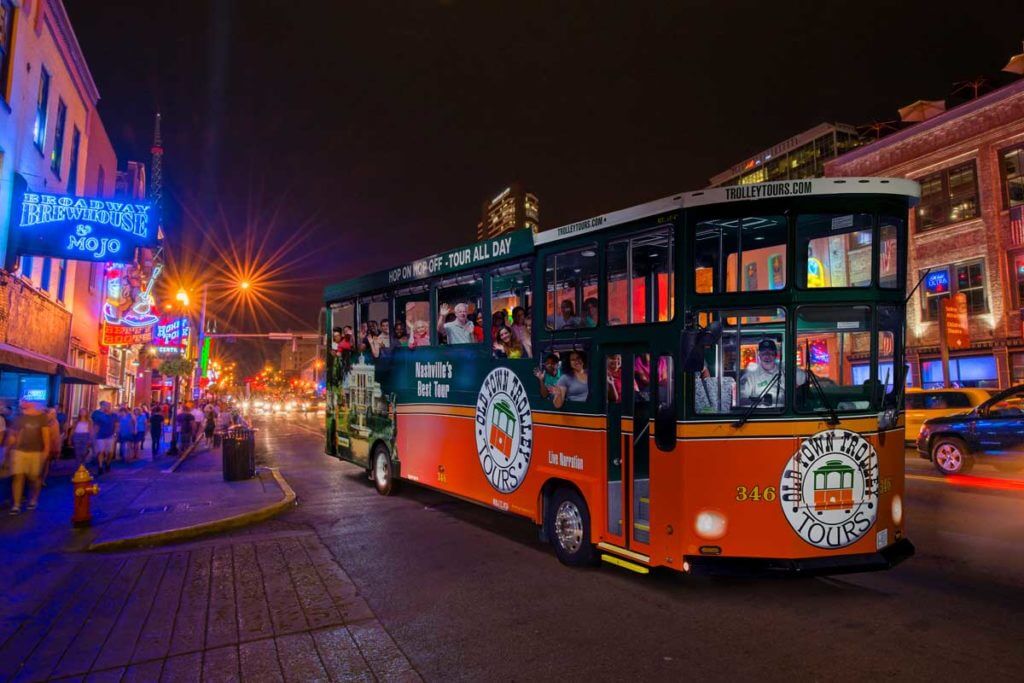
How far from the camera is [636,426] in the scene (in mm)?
6270

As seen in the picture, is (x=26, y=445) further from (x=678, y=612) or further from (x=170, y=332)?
(x=170, y=332)

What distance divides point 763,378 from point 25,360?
50.8 feet

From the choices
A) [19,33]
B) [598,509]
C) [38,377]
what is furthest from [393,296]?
[38,377]

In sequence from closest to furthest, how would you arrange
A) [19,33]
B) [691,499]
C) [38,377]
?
[691,499]
[19,33]
[38,377]

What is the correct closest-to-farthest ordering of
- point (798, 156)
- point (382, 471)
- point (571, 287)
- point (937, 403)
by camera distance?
point (571, 287) → point (382, 471) → point (937, 403) → point (798, 156)

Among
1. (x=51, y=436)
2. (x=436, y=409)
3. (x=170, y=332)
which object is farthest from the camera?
(x=170, y=332)

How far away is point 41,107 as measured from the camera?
1662 centimetres

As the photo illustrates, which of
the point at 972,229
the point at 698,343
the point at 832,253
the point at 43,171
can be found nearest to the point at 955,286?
the point at 972,229

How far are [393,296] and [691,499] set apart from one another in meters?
6.97

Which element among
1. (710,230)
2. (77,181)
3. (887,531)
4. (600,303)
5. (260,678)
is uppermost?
(77,181)

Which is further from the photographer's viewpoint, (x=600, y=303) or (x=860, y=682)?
(x=600, y=303)

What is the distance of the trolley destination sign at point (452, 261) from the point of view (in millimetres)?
8039

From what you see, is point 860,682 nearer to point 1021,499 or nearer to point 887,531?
point 887,531

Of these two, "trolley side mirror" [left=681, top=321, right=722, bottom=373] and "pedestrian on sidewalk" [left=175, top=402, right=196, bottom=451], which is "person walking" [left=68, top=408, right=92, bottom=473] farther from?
"trolley side mirror" [left=681, top=321, right=722, bottom=373]
